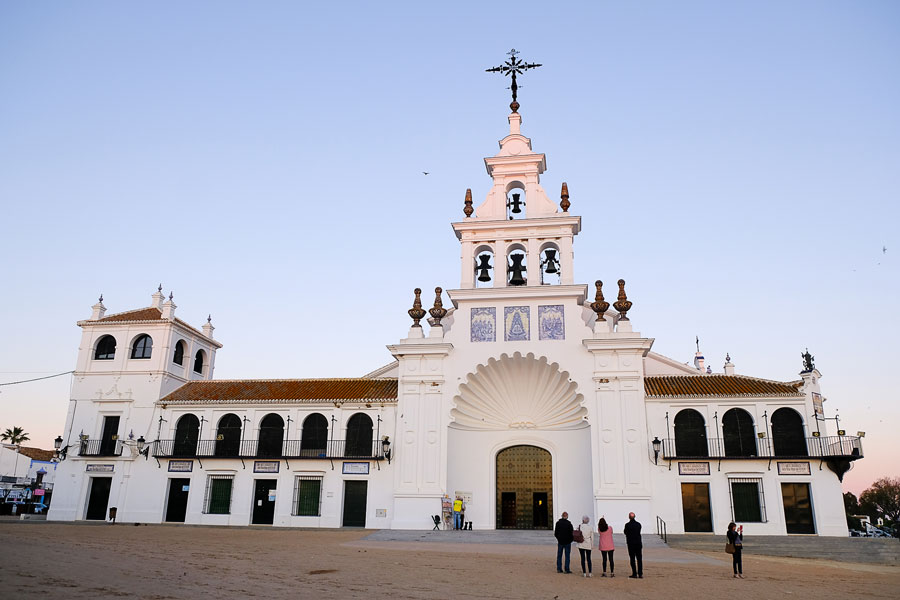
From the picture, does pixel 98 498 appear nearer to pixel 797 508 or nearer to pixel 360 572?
pixel 360 572

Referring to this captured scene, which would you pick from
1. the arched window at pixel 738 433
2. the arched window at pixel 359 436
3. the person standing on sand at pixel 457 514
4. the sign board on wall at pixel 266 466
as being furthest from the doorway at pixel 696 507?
the sign board on wall at pixel 266 466

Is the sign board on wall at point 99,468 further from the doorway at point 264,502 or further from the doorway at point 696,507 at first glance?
the doorway at point 696,507

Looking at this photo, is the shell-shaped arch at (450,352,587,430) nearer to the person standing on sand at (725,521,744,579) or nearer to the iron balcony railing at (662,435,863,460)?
the iron balcony railing at (662,435,863,460)

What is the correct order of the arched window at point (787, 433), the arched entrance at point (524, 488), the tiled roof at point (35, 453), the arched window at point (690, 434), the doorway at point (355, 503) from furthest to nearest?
the tiled roof at point (35, 453) < the doorway at point (355, 503) < the arched entrance at point (524, 488) < the arched window at point (690, 434) < the arched window at point (787, 433)

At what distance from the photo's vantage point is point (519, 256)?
26328 mm

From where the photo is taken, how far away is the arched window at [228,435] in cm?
2716

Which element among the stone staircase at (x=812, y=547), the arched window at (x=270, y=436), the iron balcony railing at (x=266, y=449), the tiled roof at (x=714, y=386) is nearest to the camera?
the stone staircase at (x=812, y=547)

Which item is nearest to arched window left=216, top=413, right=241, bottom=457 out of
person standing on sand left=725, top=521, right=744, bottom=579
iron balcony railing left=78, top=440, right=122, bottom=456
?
iron balcony railing left=78, top=440, right=122, bottom=456

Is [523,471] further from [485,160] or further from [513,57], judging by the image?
[513,57]

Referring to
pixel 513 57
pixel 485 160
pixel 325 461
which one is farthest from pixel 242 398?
pixel 513 57

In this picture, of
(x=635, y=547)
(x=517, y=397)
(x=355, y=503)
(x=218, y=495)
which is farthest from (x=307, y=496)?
(x=635, y=547)

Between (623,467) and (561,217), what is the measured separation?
9.38 meters

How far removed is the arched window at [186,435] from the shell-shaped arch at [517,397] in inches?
434

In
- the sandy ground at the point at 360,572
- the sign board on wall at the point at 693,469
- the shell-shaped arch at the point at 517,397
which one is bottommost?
the sandy ground at the point at 360,572
